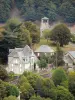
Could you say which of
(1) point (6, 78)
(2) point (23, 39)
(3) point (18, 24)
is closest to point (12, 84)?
(1) point (6, 78)

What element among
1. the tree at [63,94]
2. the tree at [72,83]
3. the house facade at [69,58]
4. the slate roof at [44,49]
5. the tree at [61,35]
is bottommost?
the tree at [63,94]

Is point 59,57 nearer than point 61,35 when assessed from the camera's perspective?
Yes

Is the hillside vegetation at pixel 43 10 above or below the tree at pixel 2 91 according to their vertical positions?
above

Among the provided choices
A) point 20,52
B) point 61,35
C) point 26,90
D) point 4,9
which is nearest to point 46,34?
point 61,35

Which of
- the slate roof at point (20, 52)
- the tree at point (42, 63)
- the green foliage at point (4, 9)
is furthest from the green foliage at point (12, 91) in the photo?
the green foliage at point (4, 9)

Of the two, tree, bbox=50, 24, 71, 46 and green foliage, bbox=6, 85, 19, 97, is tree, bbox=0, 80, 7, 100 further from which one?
tree, bbox=50, 24, 71, 46

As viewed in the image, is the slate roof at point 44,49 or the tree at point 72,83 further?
the slate roof at point 44,49

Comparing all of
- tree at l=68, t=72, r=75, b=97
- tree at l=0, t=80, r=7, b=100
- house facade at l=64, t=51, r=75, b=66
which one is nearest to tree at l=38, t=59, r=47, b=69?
house facade at l=64, t=51, r=75, b=66

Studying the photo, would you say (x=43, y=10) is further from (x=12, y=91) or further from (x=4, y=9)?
(x=12, y=91)

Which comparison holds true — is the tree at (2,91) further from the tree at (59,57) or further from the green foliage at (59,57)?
the green foliage at (59,57)

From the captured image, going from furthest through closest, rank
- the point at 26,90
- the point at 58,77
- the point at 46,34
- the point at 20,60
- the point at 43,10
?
the point at 43,10
the point at 46,34
the point at 20,60
the point at 58,77
the point at 26,90
